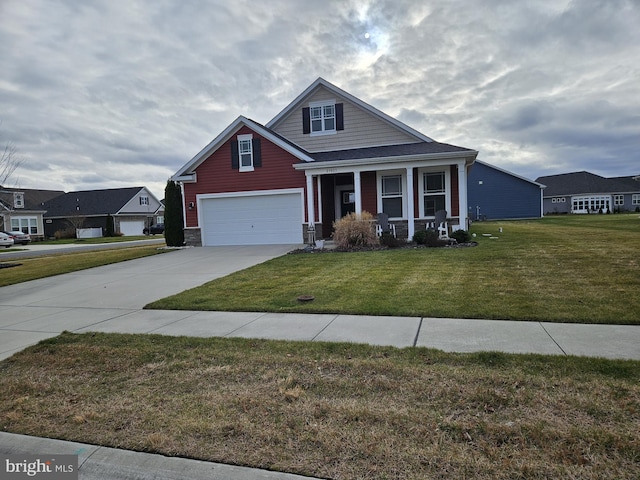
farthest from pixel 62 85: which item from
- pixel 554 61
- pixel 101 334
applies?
pixel 554 61

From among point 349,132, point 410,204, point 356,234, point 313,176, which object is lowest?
point 356,234

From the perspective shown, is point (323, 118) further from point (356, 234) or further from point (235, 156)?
point (356, 234)

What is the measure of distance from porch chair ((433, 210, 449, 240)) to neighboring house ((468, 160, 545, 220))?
1007 inches

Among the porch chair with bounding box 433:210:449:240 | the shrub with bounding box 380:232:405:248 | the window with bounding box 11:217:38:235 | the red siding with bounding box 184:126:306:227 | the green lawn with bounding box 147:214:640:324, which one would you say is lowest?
the green lawn with bounding box 147:214:640:324

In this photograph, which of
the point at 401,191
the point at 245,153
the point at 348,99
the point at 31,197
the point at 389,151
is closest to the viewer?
the point at 389,151

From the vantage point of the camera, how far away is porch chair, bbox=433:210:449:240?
48.3 ft

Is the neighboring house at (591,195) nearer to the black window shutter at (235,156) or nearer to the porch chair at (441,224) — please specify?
the porch chair at (441,224)

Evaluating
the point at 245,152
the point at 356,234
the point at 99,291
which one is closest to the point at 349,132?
the point at 245,152

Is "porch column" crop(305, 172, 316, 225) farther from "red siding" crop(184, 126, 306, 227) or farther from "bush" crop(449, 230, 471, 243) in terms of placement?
"bush" crop(449, 230, 471, 243)

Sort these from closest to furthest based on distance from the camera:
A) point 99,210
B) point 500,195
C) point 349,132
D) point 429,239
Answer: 1. point 429,239
2. point 349,132
3. point 500,195
4. point 99,210

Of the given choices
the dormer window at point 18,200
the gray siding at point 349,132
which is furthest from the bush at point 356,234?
the dormer window at point 18,200

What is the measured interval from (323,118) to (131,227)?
38.0 m

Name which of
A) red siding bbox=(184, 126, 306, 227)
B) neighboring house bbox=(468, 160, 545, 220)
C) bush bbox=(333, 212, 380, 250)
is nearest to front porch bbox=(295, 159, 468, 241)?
red siding bbox=(184, 126, 306, 227)

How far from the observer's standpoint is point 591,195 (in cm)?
4838
